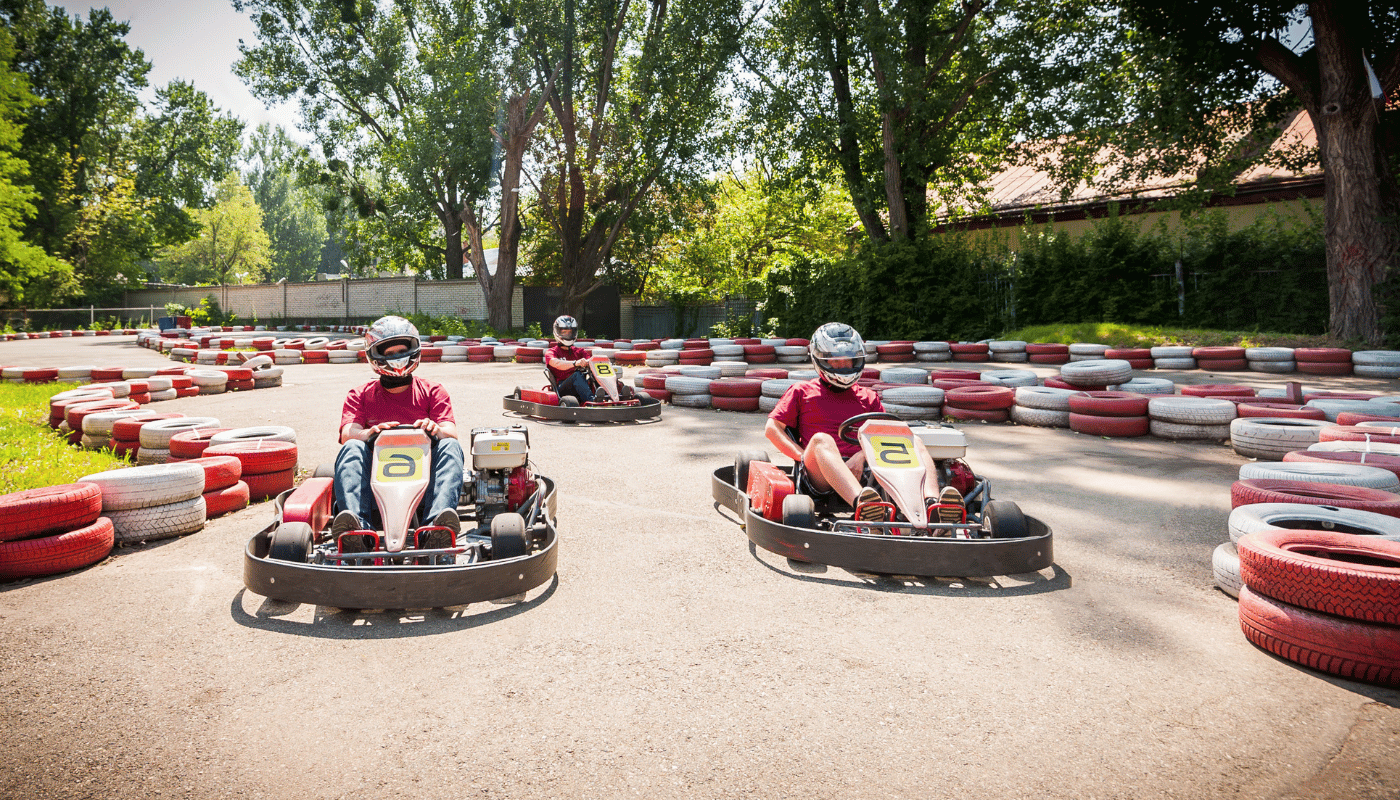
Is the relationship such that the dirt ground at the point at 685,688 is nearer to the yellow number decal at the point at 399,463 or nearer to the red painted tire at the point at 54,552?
the red painted tire at the point at 54,552

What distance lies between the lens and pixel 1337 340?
14.4m

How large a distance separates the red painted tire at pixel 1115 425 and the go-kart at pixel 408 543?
6068mm

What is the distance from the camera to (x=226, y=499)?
5055 mm

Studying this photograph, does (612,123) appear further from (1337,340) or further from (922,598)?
(922,598)

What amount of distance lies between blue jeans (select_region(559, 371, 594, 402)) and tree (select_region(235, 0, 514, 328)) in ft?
46.7

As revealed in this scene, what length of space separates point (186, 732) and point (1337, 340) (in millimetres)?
17707

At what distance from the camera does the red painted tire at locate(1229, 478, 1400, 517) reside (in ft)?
12.5

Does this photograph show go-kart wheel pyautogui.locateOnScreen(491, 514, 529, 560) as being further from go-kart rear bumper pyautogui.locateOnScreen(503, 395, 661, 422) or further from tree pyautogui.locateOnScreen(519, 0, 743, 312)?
tree pyautogui.locateOnScreen(519, 0, 743, 312)

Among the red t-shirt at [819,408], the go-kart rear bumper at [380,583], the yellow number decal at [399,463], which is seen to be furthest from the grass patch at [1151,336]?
the go-kart rear bumper at [380,583]

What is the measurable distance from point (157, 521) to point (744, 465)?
3.32 meters

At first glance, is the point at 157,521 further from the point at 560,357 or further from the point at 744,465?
the point at 560,357

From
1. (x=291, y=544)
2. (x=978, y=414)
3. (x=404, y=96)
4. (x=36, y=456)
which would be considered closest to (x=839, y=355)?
(x=291, y=544)

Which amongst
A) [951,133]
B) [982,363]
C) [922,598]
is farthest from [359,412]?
[951,133]

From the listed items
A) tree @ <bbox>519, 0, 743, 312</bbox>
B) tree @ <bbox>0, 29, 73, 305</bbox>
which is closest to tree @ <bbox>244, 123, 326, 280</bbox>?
tree @ <bbox>0, 29, 73, 305</bbox>
